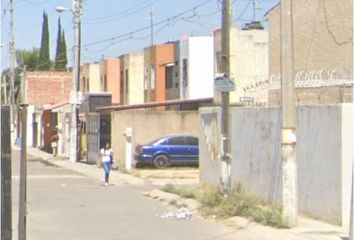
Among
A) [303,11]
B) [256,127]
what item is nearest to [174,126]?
[303,11]

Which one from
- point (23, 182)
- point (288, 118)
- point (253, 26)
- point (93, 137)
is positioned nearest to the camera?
point (23, 182)

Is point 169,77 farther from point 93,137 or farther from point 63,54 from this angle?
point 63,54

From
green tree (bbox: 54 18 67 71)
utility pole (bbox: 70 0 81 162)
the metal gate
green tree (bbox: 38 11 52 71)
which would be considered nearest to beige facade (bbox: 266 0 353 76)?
the metal gate

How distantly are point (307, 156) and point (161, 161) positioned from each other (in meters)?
21.9

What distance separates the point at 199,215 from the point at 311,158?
133 inches

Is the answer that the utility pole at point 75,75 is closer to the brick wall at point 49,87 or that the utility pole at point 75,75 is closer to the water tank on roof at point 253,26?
the water tank on roof at point 253,26

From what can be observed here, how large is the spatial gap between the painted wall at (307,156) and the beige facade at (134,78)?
4760cm

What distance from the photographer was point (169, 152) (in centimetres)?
3756

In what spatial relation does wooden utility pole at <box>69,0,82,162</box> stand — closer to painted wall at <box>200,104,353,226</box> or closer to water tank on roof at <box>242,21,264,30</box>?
water tank on roof at <box>242,21,264,30</box>

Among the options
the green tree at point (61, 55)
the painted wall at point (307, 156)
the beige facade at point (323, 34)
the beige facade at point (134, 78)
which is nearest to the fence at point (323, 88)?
the beige facade at point (323, 34)

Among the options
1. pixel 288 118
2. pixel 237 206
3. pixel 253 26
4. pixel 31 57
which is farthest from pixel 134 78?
pixel 288 118

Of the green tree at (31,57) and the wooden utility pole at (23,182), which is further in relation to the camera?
the green tree at (31,57)

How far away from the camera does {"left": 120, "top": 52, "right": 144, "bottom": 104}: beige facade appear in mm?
68406

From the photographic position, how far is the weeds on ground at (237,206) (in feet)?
50.0
